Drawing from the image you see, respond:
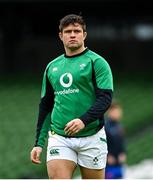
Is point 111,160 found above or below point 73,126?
below

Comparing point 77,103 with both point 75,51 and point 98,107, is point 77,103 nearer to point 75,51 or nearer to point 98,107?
point 98,107

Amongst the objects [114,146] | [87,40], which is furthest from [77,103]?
[87,40]

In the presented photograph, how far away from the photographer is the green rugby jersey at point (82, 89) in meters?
5.61

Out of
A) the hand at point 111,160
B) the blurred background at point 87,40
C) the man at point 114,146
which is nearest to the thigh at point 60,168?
the man at point 114,146

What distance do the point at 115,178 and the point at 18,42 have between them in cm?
1468

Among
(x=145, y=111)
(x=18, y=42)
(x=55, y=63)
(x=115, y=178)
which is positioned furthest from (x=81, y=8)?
(x=55, y=63)

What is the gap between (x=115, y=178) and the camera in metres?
9.50

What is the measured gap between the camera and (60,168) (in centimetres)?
559

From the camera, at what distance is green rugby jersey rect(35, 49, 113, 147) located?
5609mm

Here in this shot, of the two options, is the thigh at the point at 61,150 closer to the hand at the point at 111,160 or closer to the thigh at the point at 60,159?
the thigh at the point at 60,159

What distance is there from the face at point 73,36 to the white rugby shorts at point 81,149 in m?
0.73

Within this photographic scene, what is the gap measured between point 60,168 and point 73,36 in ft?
3.45

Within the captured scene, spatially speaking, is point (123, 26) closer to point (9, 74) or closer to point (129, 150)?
point (9, 74)

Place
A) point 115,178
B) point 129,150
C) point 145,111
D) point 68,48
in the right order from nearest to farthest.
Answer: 1. point 68,48
2. point 115,178
3. point 129,150
4. point 145,111
